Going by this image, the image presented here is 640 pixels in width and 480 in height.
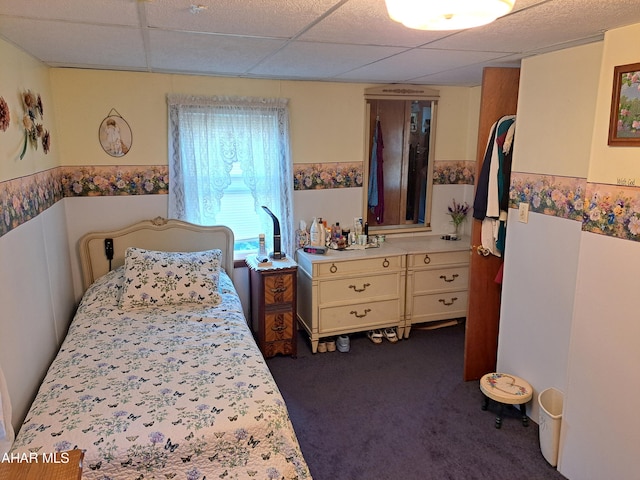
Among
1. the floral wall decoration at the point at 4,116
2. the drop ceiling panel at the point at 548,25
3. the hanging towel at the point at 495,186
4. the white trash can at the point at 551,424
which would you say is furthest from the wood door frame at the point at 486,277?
the floral wall decoration at the point at 4,116

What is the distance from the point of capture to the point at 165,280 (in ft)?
10.0

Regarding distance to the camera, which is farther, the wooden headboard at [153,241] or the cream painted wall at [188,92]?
the wooden headboard at [153,241]

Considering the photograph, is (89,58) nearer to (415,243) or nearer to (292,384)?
(292,384)

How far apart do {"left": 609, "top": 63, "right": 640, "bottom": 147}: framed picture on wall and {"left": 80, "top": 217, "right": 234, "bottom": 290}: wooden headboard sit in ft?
8.56

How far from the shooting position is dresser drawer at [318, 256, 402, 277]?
358 cm

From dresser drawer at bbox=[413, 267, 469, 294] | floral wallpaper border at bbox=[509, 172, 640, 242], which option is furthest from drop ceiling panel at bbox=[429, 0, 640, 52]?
dresser drawer at bbox=[413, 267, 469, 294]

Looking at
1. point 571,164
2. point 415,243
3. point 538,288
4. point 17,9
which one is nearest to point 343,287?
point 415,243

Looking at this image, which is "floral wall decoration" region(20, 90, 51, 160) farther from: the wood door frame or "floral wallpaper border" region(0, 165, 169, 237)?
the wood door frame

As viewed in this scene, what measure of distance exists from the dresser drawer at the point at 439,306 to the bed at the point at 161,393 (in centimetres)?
164

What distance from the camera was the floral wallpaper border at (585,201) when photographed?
1964 millimetres

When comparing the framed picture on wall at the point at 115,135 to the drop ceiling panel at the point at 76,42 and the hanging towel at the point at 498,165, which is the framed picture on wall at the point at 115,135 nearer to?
the drop ceiling panel at the point at 76,42

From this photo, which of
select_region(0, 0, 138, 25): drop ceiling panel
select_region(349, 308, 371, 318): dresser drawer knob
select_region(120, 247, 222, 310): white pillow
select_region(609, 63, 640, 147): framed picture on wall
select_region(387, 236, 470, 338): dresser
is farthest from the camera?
select_region(387, 236, 470, 338): dresser

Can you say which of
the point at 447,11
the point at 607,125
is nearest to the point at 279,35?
the point at 447,11

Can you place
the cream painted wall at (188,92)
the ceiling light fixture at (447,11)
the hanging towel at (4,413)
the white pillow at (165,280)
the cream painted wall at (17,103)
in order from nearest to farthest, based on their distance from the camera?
the ceiling light fixture at (447,11) → the hanging towel at (4,413) → the cream painted wall at (17,103) → the white pillow at (165,280) → the cream painted wall at (188,92)
